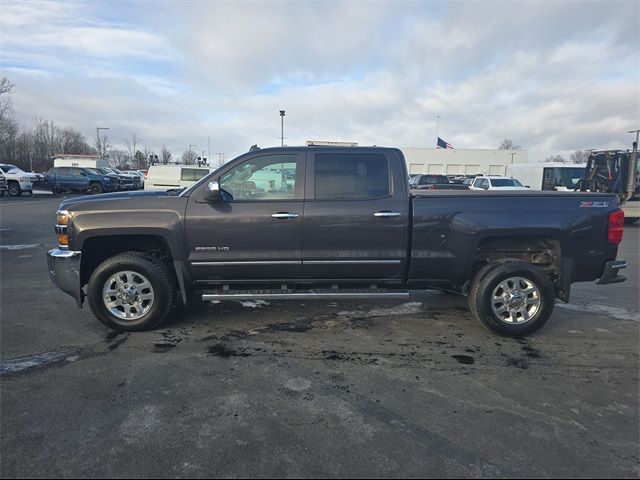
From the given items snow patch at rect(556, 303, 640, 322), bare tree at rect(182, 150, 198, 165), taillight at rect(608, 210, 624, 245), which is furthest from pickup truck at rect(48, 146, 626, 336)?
bare tree at rect(182, 150, 198, 165)

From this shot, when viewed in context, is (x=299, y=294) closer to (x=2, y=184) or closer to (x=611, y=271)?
(x=611, y=271)

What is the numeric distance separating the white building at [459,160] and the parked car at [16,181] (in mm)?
52786

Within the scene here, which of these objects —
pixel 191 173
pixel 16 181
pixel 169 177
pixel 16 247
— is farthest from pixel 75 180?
pixel 16 247

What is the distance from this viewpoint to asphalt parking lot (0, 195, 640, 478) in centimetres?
256

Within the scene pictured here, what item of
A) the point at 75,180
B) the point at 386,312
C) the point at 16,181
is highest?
the point at 75,180

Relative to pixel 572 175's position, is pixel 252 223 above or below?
below

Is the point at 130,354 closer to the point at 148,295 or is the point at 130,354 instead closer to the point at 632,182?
the point at 148,295

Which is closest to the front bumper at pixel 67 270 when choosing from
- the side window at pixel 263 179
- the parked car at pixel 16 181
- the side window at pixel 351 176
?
the side window at pixel 263 179

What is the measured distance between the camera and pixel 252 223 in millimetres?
4488

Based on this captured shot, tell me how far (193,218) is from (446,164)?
225ft

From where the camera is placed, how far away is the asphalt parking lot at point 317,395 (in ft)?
8.40

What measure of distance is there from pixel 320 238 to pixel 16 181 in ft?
90.9

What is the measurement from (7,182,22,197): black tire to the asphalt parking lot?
24.8 meters

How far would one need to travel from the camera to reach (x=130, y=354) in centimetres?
402
